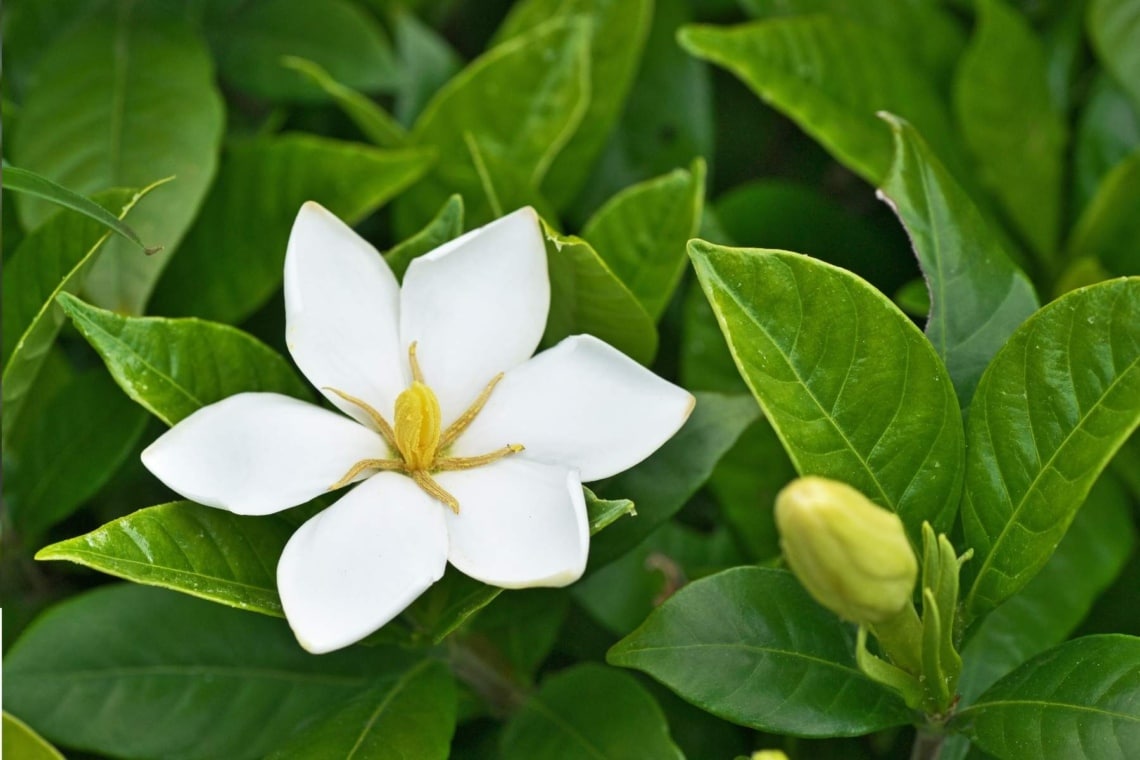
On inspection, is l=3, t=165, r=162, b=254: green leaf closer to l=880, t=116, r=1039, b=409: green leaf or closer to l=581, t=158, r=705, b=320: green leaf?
l=581, t=158, r=705, b=320: green leaf

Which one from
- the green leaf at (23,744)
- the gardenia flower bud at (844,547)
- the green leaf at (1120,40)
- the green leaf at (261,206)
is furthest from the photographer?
the green leaf at (1120,40)

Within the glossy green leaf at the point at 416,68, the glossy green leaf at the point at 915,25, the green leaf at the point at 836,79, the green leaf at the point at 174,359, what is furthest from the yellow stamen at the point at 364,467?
the glossy green leaf at the point at 915,25

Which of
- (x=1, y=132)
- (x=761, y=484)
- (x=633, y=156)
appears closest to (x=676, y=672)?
(x=761, y=484)

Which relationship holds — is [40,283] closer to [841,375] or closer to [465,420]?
[465,420]

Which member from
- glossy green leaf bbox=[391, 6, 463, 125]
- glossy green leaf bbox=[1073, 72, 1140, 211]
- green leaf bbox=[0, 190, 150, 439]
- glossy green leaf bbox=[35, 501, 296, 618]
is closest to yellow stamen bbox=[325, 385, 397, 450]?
glossy green leaf bbox=[35, 501, 296, 618]

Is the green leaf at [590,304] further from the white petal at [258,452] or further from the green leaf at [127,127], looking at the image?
the green leaf at [127,127]

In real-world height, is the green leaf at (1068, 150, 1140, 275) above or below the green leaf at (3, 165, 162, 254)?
below

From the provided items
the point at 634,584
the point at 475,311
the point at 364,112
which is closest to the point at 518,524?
the point at 475,311
